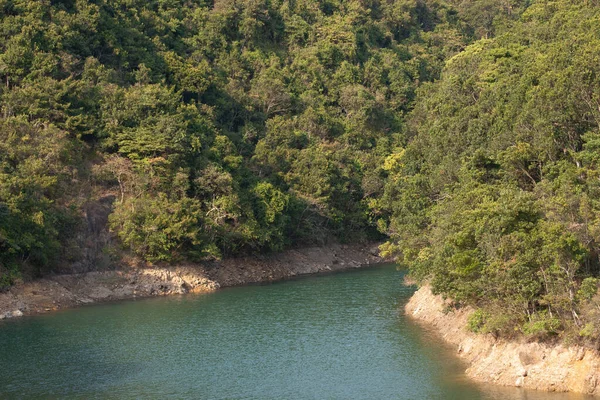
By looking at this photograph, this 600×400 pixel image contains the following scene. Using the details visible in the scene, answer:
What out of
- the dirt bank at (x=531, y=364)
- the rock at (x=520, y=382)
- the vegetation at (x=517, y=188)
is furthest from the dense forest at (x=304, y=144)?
the rock at (x=520, y=382)

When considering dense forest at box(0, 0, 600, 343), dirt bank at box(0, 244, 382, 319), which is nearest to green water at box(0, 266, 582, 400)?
dirt bank at box(0, 244, 382, 319)

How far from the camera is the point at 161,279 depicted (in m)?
58.3

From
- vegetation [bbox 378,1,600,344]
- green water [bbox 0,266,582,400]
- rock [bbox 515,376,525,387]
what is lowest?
green water [bbox 0,266,582,400]

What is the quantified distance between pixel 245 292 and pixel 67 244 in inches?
544

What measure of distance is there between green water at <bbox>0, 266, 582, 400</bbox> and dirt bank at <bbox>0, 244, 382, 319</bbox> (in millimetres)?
2392

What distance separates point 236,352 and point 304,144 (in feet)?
155

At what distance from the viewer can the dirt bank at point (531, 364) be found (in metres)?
26.6

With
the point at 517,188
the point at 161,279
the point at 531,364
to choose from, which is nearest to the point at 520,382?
the point at 531,364

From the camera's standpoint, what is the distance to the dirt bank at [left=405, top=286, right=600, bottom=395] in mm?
26562

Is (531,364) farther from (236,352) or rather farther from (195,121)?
(195,121)

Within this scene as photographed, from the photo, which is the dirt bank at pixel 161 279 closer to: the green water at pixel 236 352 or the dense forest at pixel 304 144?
the dense forest at pixel 304 144

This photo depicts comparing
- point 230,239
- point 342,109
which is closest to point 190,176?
point 230,239

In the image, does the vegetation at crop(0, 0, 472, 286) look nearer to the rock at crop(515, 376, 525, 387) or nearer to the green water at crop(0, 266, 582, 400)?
the green water at crop(0, 266, 582, 400)

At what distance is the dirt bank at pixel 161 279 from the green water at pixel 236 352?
239cm
